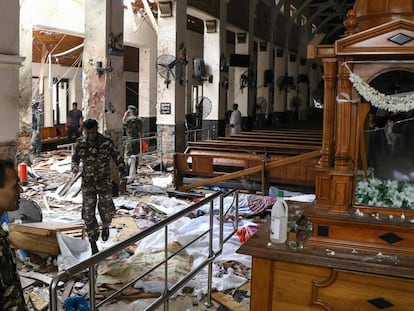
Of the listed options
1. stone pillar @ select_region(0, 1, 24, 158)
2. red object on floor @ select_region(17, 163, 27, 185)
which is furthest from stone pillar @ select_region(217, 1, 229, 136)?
stone pillar @ select_region(0, 1, 24, 158)

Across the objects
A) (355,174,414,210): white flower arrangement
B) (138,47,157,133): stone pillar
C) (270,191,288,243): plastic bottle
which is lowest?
(270,191,288,243): plastic bottle

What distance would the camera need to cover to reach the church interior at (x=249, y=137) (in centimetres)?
321

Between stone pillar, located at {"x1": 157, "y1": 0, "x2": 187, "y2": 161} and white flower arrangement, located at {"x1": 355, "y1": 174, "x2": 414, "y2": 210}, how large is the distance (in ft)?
32.7

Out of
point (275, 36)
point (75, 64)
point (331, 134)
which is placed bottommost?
point (331, 134)

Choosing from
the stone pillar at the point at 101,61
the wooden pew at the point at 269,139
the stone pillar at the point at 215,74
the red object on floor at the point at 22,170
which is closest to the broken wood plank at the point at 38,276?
the red object on floor at the point at 22,170

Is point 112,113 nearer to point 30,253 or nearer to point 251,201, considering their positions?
point 251,201

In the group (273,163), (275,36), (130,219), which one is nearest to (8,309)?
(130,219)

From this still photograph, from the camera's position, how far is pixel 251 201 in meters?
8.34

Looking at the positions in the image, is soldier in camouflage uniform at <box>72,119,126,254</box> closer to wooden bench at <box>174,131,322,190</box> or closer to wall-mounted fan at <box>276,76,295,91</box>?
wooden bench at <box>174,131,322,190</box>

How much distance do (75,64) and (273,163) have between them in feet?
36.3

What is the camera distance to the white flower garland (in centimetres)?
331

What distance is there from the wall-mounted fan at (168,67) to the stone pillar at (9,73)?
24.8ft

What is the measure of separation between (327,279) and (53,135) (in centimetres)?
1564

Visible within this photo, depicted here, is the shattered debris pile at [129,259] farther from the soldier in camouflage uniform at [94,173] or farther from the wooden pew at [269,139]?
the wooden pew at [269,139]
